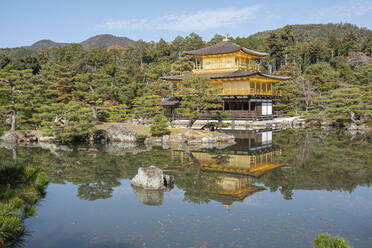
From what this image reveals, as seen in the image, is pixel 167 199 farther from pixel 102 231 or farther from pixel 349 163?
pixel 349 163

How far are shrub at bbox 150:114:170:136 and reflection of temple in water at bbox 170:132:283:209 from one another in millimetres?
4866

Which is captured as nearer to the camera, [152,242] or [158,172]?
[152,242]

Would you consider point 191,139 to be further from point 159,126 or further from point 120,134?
point 120,134

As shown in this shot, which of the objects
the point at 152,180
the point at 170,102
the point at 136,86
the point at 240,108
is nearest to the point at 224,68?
the point at 240,108

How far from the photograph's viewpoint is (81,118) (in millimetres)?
24547

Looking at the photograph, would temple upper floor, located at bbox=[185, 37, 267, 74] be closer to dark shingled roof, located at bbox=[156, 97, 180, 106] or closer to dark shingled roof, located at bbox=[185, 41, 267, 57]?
dark shingled roof, located at bbox=[185, 41, 267, 57]

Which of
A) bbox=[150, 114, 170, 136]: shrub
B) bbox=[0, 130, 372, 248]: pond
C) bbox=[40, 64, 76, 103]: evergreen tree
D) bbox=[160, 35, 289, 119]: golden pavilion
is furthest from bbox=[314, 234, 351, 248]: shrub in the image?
bbox=[40, 64, 76, 103]: evergreen tree

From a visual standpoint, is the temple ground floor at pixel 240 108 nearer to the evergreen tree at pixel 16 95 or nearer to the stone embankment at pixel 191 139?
the stone embankment at pixel 191 139

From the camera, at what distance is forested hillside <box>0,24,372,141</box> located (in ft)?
86.2

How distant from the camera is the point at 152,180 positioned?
481 inches

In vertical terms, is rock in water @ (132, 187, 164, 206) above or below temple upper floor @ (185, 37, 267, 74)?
below

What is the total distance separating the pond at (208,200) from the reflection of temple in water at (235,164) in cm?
5

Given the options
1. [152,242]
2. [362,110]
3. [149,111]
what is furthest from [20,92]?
[362,110]

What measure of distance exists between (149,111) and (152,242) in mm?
23060
